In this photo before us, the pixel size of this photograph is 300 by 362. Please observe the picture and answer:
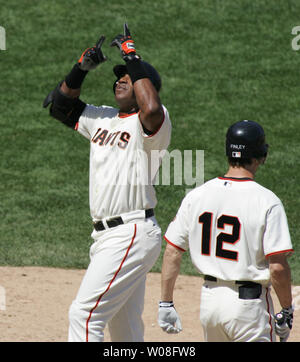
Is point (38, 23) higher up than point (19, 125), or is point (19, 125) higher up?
point (38, 23)

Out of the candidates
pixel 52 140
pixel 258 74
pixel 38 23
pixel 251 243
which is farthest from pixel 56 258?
pixel 38 23

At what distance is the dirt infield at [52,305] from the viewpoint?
6.68 m

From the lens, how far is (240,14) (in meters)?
17.2

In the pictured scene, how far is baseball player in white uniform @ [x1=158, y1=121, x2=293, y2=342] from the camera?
13.4 feet

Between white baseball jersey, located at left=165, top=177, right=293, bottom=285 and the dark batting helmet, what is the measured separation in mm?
172

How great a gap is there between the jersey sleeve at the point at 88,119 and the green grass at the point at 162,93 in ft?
13.1

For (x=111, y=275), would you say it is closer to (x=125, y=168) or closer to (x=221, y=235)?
(x=125, y=168)

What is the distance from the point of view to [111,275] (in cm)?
479

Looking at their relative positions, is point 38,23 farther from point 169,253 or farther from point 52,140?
point 169,253

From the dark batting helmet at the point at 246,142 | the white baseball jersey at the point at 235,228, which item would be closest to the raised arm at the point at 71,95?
the dark batting helmet at the point at 246,142

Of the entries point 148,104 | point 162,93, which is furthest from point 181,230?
point 162,93

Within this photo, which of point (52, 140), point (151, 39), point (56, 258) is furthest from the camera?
point (151, 39)

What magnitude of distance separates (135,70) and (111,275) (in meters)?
1.39

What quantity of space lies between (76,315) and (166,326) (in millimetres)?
632
